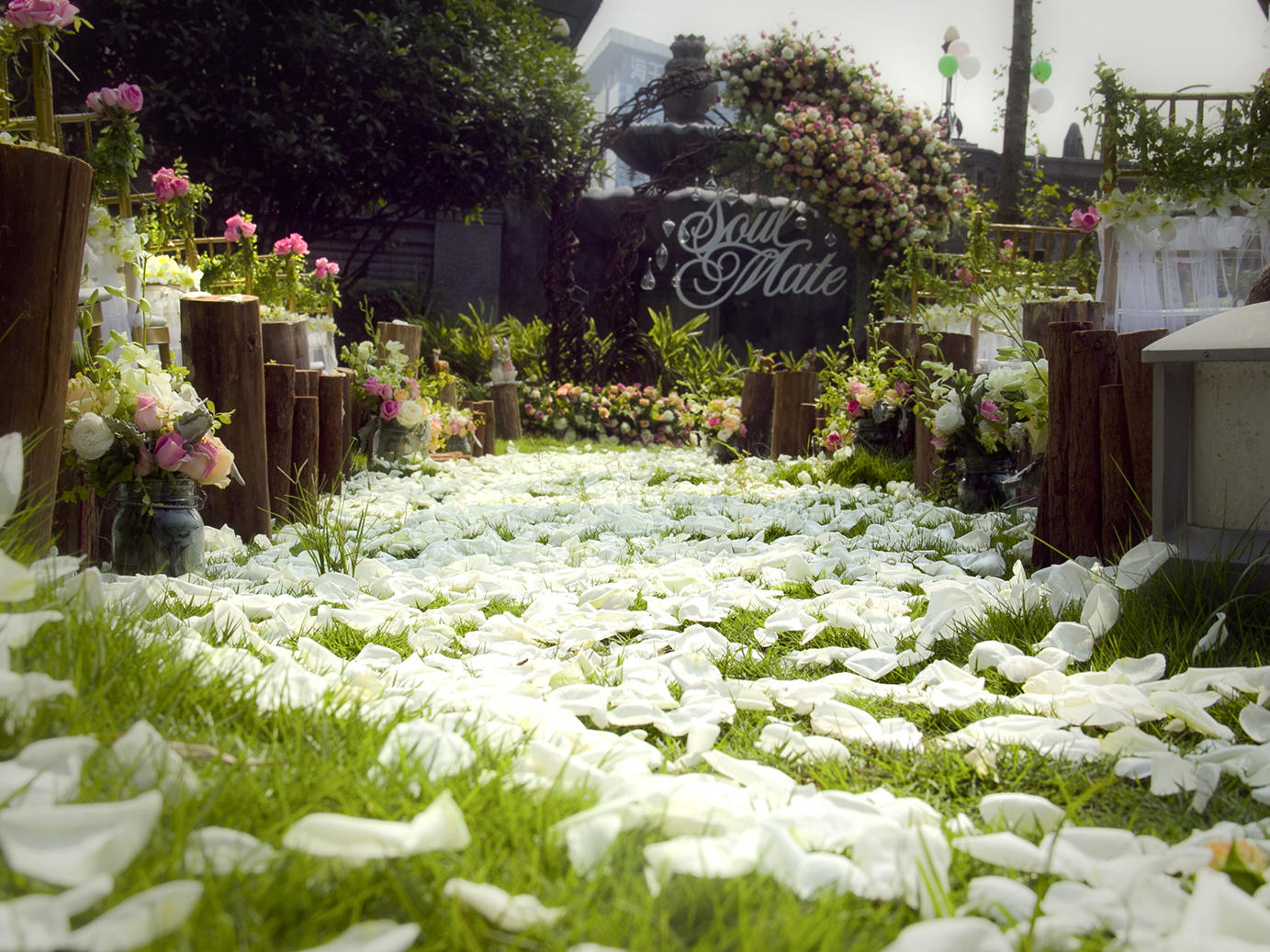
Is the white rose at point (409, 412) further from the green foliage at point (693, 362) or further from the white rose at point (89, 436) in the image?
the green foliage at point (693, 362)

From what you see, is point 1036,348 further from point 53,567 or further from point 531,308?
point 531,308

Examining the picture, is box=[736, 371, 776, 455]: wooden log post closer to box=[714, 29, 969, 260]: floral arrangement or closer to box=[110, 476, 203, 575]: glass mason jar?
box=[714, 29, 969, 260]: floral arrangement

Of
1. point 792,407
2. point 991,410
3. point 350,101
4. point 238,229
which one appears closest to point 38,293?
point 991,410

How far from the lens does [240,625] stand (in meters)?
2.10

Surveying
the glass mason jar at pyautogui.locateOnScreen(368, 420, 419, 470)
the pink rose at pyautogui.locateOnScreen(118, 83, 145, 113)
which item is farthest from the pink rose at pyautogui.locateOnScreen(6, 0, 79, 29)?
the glass mason jar at pyautogui.locateOnScreen(368, 420, 419, 470)

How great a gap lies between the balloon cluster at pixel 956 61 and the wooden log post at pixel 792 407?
10.4 metres

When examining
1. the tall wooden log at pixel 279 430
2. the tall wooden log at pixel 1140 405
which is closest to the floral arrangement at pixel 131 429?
the tall wooden log at pixel 279 430

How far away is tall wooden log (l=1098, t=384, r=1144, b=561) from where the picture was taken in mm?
2732

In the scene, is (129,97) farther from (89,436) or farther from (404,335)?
(89,436)

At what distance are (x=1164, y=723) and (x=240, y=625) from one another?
1.80 metres

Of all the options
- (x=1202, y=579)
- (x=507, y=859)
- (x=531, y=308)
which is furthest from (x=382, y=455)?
(x=531, y=308)

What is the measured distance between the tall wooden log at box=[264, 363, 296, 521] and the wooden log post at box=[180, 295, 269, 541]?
213 mm

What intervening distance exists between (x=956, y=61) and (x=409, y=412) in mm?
13294

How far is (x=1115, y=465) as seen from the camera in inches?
107
